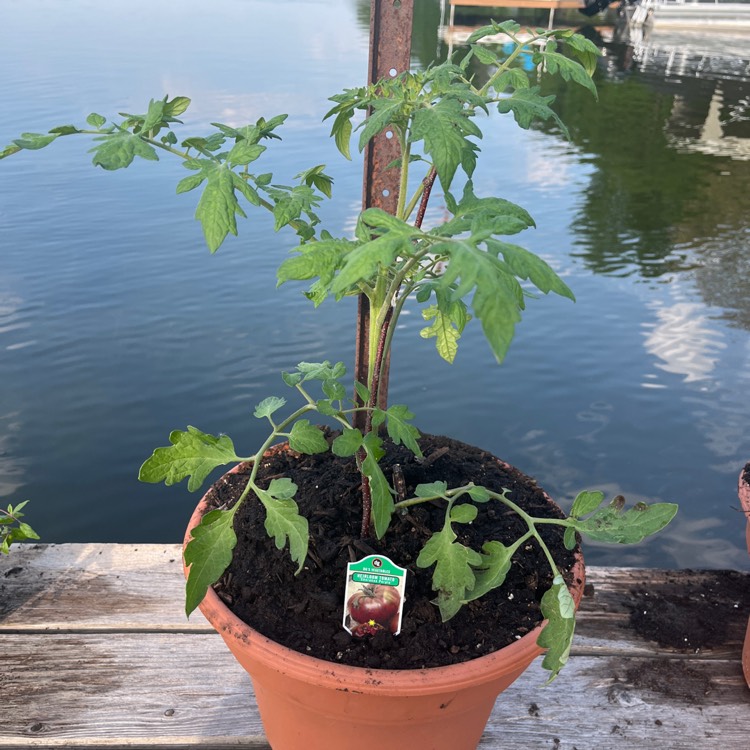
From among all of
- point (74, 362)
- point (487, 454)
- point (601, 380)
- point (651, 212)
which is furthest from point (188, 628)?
point (651, 212)

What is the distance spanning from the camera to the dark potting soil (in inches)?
42.4

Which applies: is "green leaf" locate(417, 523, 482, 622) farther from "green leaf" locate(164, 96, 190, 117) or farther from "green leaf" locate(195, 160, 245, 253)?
"green leaf" locate(164, 96, 190, 117)

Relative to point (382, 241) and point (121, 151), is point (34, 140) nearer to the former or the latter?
point (121, 151)

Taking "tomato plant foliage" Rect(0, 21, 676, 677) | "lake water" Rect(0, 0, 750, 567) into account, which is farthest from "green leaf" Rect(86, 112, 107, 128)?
"lake water" Rect(0, 0, 750, 567)

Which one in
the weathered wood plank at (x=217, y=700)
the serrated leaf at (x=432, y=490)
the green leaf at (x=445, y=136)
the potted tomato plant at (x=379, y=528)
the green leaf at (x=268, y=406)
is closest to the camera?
the green leaf at (x=445, y=136)

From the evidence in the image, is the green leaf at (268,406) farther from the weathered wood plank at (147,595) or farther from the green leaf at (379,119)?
the weathered wood plank at (147,595)

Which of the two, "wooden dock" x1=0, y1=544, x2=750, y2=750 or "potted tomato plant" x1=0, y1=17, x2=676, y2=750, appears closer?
"potted tomato plant" x1=0, y1=17, x2=676, y2=750

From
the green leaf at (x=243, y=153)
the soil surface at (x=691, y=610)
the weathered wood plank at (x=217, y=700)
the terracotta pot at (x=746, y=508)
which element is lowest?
the weathered wood plank at (x=217, y=700)

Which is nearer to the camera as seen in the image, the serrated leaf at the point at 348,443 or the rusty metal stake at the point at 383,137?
the serrated leaf at the point at 348,443

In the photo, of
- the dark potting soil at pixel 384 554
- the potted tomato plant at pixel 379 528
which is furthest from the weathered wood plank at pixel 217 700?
the dark potting soil at pixel 384 554

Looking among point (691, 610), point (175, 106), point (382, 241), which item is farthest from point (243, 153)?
point (691, 610)

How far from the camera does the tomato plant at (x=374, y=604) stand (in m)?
1.07

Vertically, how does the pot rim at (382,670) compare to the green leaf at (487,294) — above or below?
below

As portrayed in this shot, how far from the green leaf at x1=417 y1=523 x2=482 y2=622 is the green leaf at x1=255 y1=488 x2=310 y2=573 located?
7.5 inches
